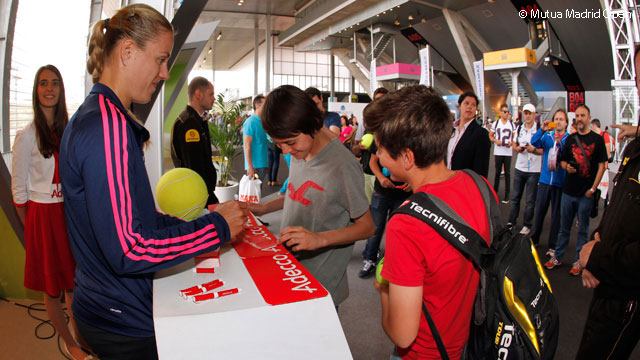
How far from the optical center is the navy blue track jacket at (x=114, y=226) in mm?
873

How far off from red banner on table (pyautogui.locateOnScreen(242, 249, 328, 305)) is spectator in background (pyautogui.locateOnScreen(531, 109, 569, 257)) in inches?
160

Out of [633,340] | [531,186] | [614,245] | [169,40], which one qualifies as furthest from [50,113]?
[531,186]

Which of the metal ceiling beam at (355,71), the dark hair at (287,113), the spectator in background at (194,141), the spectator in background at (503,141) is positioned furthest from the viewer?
the metal ceiling beam at (355,71)

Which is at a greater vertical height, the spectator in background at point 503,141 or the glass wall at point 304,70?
the glass wall at point 304,70

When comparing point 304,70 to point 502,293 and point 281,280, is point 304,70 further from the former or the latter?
point 502,293

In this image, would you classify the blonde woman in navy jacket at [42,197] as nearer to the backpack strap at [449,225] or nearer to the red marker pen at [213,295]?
the red marker pen at [213,295]

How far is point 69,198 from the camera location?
94cm

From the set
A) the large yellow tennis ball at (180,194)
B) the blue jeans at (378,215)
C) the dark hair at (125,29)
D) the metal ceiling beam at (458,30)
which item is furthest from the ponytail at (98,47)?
the metal ceiling beam at (458,30)

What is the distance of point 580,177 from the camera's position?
12.7 feet

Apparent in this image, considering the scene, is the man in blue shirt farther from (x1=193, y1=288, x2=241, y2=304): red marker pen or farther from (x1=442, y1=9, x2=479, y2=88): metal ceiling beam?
(x1=442, y1=9, x2=479, y2=88): metal ceiling beam

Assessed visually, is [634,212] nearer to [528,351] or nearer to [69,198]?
[528,351]

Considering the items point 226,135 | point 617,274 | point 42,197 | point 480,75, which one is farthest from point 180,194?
point 480,75

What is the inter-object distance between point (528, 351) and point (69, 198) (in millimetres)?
1255

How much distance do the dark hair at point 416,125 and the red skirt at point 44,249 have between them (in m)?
2.61
